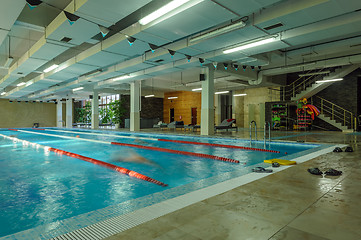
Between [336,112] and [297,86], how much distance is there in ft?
10.5

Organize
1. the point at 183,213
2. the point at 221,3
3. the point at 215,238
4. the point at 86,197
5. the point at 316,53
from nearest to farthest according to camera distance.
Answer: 1. the point at 215,238
2. the point at 183,213
3. the point at 86,197
4. the point at 221,3
5. the point at 316,53

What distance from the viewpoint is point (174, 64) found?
10570 mm

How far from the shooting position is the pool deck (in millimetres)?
1522

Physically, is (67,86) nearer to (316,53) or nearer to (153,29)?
(153,29)

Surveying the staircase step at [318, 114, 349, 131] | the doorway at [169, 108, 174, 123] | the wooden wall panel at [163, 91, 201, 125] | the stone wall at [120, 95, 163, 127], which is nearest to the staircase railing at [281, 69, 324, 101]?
the staircase step at [318, 114, 349, 131]

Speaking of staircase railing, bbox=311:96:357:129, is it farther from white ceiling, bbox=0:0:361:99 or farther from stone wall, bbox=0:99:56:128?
stone wall, bbox=0:99:56:128

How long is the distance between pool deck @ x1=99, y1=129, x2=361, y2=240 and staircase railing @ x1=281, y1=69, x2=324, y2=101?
591 inches

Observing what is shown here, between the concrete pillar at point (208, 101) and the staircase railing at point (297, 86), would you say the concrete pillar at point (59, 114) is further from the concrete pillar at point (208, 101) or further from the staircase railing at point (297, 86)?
the staircase railing at point (297, 86)

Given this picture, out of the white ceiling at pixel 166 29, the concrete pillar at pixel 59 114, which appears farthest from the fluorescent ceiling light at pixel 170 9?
the concrete pillar at pixel 59 114

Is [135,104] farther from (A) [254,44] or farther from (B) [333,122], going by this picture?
(B) [333,122]

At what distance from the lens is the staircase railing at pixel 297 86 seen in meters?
15.4

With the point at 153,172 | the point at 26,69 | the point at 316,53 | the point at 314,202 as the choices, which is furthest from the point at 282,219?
the point at 26,69

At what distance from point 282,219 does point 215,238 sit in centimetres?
65

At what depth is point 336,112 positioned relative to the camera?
1446 centimetres
